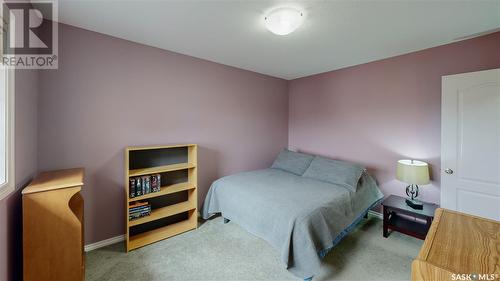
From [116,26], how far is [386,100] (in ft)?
11.6

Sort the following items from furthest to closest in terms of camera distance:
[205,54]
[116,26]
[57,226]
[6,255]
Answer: [205,54], [116,26], [57,226], [6,255]

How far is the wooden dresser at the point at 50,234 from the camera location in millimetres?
1374

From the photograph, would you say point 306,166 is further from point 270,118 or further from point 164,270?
point 164,270

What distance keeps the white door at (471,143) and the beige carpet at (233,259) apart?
2.42ft

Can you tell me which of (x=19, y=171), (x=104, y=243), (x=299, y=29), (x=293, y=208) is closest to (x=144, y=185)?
(x=104, y=243)

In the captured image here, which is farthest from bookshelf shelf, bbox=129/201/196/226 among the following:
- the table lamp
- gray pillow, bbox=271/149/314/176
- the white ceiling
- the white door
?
the white door

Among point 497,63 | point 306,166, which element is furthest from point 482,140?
point 306,166

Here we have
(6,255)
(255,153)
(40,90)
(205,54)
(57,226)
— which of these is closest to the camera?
(6,255)

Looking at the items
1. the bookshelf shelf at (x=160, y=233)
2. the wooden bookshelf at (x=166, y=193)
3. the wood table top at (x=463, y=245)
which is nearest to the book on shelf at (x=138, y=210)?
the wooden bookshelf at (x=166, y=193)

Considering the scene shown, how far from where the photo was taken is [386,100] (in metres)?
2.96

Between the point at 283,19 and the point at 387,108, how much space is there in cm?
218

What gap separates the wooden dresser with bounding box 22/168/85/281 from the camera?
54.1 inches

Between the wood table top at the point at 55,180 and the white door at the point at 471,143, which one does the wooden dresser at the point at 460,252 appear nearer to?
the white door at the point at 471,143

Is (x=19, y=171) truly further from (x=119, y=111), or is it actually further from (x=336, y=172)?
(x=336, y=172)
